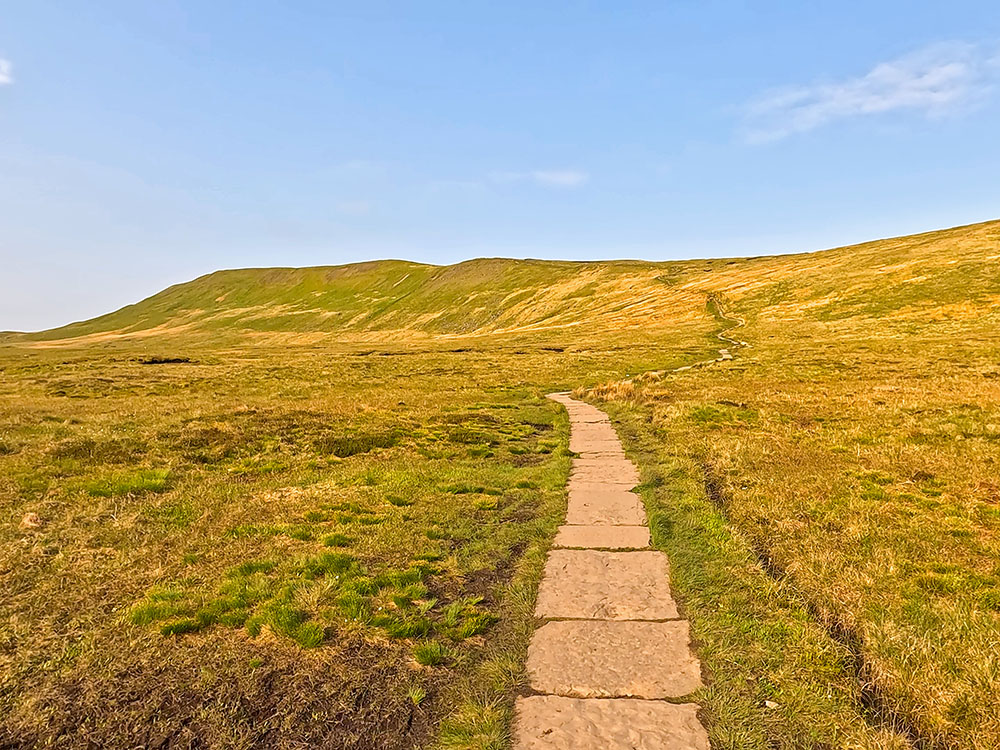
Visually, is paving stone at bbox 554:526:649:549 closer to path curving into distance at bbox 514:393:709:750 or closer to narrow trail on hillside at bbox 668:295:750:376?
path curving into distance at bbox 514:393:709:750

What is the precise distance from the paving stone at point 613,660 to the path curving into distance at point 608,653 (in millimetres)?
14

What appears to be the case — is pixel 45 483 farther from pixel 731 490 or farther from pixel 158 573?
pixel 731 490

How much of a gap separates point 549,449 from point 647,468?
461 centimetres

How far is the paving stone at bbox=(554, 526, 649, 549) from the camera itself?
11484 millimetres

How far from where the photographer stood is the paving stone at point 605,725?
233 inches

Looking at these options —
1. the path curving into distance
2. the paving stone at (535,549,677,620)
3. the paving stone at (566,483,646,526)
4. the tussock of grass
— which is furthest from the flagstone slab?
the tussock of grass

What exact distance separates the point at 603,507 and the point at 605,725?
7906mm

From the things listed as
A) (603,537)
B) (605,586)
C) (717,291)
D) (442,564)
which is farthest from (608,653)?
(717,291)

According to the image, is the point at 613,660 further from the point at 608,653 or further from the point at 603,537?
the point at 603,537

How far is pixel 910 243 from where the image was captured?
130250mm

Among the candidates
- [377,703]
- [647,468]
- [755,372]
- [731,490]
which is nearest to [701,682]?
[377,703]

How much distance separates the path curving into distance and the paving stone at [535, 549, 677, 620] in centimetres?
2

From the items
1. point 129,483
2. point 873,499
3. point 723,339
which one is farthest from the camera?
point 723,339

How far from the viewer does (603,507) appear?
45.6 feet
